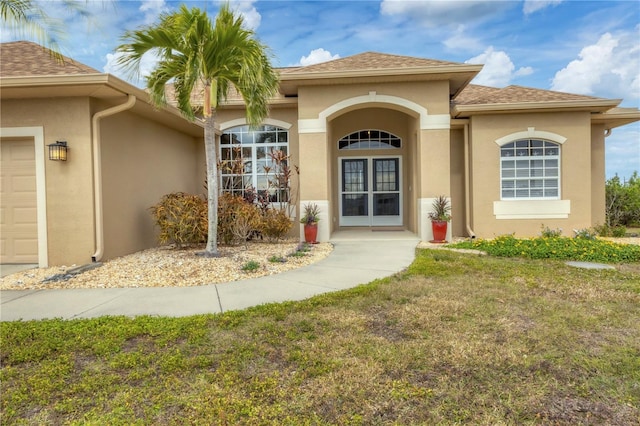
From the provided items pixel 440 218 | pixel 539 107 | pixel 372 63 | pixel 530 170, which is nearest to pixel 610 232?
Result: pixel 530 170

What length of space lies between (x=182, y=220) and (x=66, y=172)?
7.61 ft

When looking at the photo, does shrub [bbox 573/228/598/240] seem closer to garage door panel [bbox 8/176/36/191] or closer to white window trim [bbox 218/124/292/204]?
white window trim [bbox 218/124/292/204]

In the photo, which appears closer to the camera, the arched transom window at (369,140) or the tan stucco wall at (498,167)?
the tan stucco wall at (498,167)

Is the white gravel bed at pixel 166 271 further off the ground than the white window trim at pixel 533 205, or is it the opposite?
the white window trim at pixel 533 205

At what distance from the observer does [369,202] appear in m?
13.0

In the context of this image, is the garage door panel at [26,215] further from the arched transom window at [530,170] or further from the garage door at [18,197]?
the arched transom window at [530,170]

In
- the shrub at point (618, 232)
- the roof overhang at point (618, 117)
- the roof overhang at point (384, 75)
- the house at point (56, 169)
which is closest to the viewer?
the house at point (56, 169)

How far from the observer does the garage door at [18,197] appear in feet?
24.5

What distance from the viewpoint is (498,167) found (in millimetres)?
10633

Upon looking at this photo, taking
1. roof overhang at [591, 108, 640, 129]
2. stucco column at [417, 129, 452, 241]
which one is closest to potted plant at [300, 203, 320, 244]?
stucco column at [417, 129, 452, 241]

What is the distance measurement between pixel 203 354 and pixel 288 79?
7.81 meters

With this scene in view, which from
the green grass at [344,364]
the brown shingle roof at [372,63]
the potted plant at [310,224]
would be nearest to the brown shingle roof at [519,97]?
the brown shingle roof at [372,63]

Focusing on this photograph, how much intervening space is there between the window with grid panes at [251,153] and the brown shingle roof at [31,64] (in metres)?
5.01

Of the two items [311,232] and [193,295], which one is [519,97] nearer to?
[311,232]
